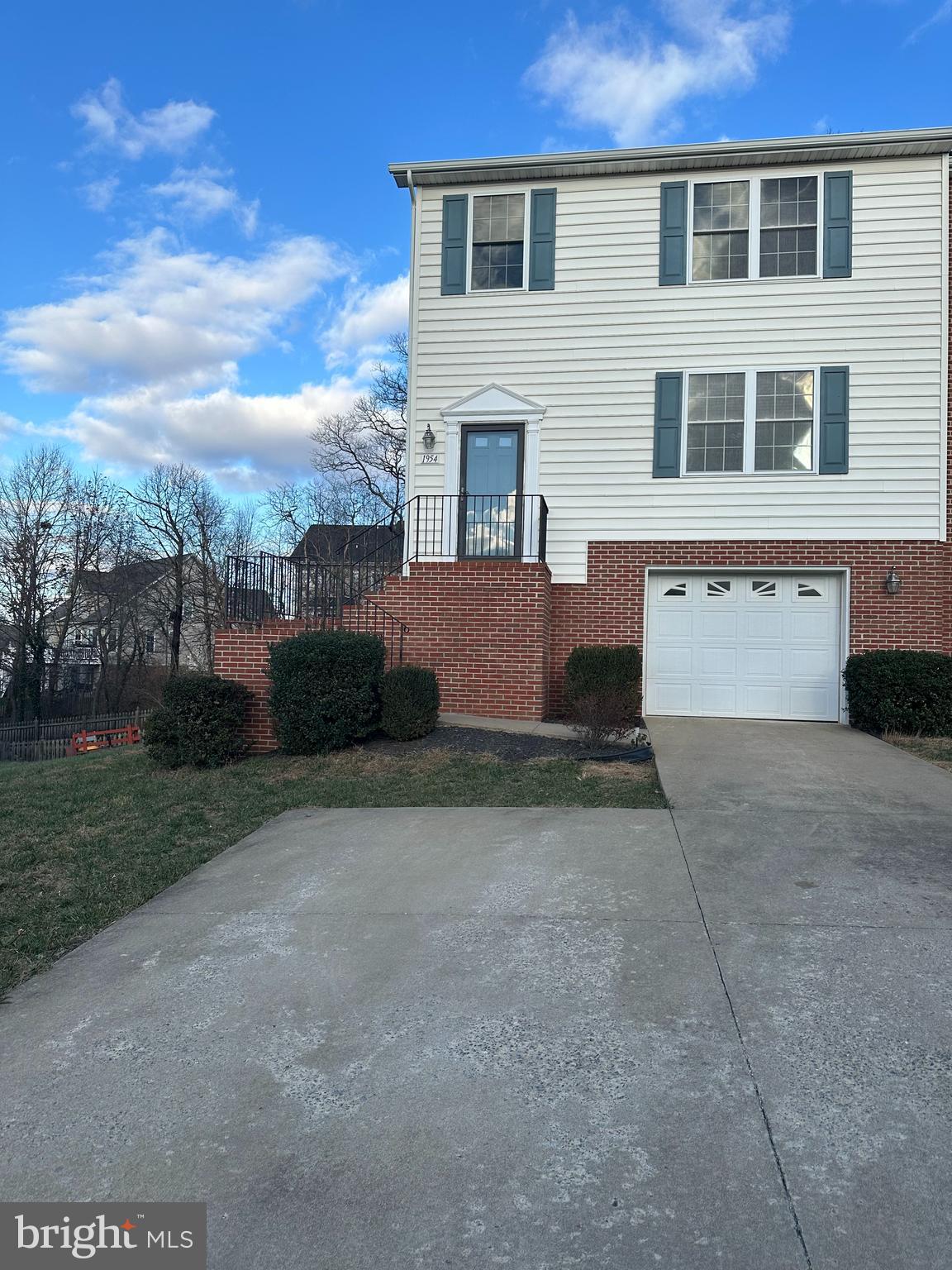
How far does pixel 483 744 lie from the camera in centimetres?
912

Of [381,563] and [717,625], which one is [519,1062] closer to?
[717,625]

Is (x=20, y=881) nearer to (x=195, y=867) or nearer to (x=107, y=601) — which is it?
(x=195, y=867)

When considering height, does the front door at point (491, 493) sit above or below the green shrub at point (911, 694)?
above

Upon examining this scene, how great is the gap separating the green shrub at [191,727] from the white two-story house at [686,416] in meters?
2.87

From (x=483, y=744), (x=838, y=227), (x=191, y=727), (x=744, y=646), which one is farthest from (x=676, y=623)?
(x=191, y=727)

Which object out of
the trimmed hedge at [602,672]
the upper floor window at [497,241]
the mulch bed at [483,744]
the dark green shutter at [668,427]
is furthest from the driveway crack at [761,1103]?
the upper floor window at [497,241]

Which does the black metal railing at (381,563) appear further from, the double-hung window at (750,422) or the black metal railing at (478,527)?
the double-hung window at (750,422)

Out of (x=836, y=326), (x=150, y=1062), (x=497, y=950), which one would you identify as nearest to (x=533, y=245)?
(x=836, y=326)

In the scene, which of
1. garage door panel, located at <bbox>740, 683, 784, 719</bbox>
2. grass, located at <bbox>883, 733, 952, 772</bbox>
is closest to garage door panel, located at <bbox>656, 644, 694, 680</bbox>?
garage door panel, located at <bbox>740, 683, 784, 719</bbox>

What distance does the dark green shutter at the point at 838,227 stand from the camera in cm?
1168

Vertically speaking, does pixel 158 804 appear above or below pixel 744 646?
below

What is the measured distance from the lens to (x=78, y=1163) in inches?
95.0

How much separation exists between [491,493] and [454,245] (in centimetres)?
380

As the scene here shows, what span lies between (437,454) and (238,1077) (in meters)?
10.5
